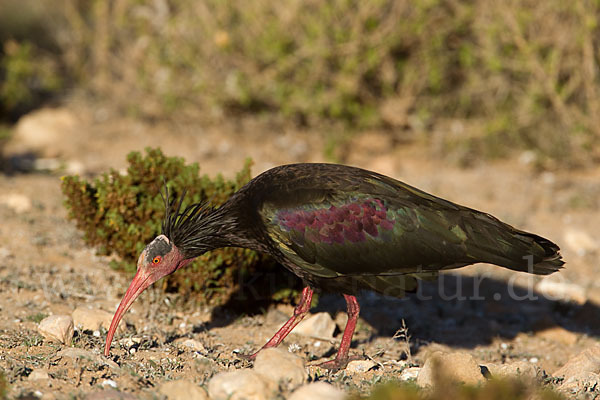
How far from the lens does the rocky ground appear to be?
4.12m

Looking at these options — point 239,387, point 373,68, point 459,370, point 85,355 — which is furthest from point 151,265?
point 373,68

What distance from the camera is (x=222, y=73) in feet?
35.7

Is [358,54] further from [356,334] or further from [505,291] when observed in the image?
[356,334]

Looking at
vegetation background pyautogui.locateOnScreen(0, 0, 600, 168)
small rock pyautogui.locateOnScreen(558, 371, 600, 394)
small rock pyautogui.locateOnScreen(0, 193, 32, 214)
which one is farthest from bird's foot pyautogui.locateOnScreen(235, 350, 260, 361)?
vegetation background pyautogui.locateOnScreen(0, 0, 600, 168)

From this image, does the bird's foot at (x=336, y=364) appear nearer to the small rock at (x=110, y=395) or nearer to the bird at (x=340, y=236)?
the bird at (x=340, y=236)

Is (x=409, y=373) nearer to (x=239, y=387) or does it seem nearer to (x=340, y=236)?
(x=340, y=236)

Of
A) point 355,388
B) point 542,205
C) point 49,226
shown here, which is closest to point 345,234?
point 355,388

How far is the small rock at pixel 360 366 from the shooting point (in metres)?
4.70

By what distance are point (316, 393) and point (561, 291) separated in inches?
175

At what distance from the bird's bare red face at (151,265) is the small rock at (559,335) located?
3.52 metres

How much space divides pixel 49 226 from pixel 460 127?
6.29 m

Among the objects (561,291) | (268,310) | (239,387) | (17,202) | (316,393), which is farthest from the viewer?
(17,202)

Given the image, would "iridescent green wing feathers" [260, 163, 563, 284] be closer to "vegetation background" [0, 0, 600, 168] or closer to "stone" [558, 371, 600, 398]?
"stone" [558, 371, 600, 398]

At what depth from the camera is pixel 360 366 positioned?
473 centimetres
